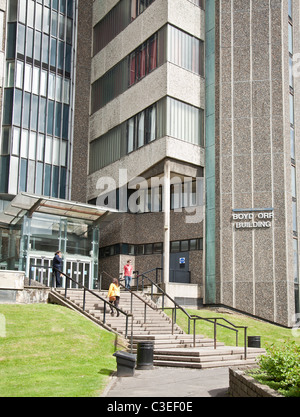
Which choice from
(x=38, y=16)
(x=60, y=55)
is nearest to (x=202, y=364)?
(x=60, y=55)

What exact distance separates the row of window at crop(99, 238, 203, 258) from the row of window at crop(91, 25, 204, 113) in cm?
991

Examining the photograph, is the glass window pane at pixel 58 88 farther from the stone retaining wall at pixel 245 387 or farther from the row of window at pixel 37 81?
the stone retaining wall at pixel 245 387

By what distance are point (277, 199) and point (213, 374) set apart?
15.8 m

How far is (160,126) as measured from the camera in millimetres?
29891

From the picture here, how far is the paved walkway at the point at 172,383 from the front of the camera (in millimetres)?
10250

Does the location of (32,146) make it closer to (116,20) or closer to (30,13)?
(30,13)

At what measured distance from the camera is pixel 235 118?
29.2 meters

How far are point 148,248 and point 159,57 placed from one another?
1137 cm

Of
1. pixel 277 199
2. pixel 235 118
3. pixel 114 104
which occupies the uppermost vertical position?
pixel 114 104

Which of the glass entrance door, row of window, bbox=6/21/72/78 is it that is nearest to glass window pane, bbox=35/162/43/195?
the glass entrance door

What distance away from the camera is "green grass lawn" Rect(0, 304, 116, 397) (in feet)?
35.6

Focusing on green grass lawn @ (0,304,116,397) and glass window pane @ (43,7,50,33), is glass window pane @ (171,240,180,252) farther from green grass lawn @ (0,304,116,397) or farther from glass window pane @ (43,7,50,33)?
glass window pane @ (43,7,50,33)

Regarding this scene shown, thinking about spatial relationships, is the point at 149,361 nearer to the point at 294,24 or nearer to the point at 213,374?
the point at 213,374
